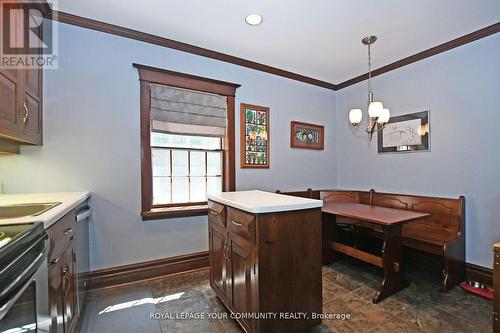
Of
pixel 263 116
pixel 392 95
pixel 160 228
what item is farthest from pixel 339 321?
pixel 392 95

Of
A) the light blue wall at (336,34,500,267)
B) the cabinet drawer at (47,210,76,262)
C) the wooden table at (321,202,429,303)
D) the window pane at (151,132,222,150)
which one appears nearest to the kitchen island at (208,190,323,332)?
the wooden table at (321,202,429,303)

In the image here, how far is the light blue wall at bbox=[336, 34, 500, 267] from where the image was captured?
2514 mm

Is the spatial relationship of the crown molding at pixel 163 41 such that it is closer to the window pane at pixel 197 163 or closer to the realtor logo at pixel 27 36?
the realtor logo at pixel 27 36

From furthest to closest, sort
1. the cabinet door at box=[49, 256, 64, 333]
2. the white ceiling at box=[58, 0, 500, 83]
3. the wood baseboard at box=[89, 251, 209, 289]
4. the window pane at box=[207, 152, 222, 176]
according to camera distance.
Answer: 1. the window pane at box=[207, 152, 222, 176]
2. the wood baseboard at box=[89, 251, 209, 289]
3. the white ceiling at box=[58, 0, 500, 83]
4. the cabinet door at box=[49, 256, 64, 333]

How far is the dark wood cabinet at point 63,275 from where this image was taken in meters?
1.24

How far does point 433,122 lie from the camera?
297 cm

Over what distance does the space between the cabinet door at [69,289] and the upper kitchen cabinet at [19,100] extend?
911 millimetres

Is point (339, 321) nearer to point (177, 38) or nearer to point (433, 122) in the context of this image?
point (433, 122)

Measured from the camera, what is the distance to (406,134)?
10.6 feet

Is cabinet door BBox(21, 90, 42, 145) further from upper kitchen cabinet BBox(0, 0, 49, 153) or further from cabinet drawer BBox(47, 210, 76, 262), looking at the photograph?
cabinet drawer BBox(47, 210, 76, 262)

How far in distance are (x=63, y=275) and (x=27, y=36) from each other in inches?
72.9

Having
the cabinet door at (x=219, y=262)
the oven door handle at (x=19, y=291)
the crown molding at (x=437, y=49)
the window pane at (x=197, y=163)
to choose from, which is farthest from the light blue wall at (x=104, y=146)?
the crown molding at (x=437, y=49)

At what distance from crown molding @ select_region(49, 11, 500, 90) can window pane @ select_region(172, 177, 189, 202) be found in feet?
5.28

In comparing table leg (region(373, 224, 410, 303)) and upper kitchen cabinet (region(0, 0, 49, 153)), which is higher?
upper kitchen cabinet (region(0, 0, 49, 153))
